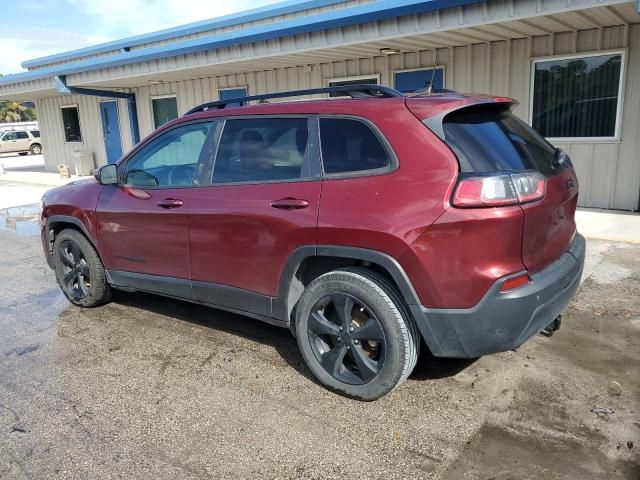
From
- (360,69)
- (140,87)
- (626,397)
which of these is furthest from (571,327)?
(140,87)

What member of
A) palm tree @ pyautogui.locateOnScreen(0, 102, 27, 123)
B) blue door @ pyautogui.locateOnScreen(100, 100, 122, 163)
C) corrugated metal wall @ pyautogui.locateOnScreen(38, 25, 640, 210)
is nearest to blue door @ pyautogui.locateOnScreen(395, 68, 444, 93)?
corrugated metal wall @ pyautogui.locateOnScreen(38, 25, 640, 210)

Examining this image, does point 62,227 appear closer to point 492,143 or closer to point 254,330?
point 254,330

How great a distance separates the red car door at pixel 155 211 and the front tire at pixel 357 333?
1220 mm

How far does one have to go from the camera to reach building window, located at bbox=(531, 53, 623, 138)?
26.3 feet

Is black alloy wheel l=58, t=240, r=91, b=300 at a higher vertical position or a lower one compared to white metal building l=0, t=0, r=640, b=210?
lower

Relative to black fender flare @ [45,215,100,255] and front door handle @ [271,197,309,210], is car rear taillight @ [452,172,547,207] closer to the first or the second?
front door handle @ [271,197,309,210]

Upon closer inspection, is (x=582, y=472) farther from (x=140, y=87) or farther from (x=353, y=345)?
(x=140, y=87)

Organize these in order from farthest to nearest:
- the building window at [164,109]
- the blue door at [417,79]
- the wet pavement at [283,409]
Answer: the building window at [164,109]
the blue door at [417,79]
the wet pavement at [283,409]

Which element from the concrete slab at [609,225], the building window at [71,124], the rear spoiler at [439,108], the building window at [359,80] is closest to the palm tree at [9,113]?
the building window at [71,124]

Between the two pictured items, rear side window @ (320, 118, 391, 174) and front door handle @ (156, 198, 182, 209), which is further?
front door handle @ (156, 198, 182, 209)

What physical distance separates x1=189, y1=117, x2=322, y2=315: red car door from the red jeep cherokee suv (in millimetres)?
11

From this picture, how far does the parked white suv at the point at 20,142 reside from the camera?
31906 mm

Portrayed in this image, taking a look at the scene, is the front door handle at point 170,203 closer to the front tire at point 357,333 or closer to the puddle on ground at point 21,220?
the front tire at point 357,333

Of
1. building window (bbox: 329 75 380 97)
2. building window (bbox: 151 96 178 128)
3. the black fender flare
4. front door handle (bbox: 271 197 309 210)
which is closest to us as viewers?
front door handle (bbox: 271 197 309 210)
